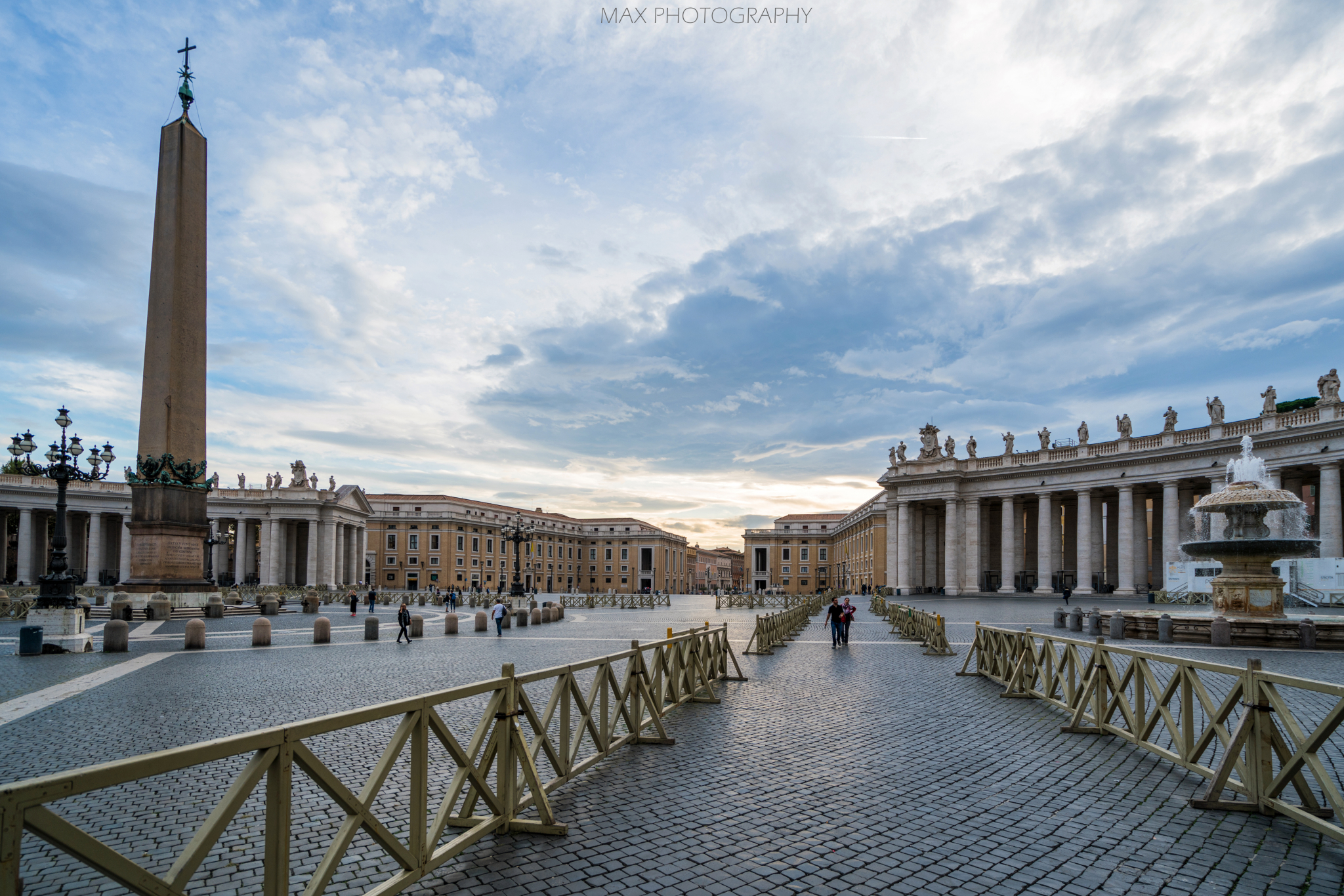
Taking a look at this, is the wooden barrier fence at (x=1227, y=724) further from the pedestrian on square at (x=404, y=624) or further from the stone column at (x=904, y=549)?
the stone column at (x=904, y=549)

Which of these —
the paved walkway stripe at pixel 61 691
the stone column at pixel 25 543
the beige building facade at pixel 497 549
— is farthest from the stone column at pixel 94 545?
the paved walkway stripe at pixel 61 691

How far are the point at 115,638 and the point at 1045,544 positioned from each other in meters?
57.3

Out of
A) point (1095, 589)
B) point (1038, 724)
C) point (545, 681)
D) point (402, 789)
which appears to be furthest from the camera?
point (1095, 589)

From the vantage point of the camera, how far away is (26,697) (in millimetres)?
11336

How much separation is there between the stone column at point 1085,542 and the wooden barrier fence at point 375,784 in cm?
5388

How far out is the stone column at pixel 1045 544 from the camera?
56.2 m

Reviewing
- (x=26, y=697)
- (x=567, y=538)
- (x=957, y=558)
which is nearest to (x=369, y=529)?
(x=567, y=538)

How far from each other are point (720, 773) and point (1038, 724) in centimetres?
481

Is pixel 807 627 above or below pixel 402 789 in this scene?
below

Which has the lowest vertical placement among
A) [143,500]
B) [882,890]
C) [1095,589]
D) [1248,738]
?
[1095,589]

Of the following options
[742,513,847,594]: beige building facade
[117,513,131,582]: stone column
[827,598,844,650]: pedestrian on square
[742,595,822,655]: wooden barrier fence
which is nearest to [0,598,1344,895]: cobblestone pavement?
[742,595,822,655]: wooden barrier fence

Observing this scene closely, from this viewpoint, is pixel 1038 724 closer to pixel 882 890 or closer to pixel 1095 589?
pixel 882 890

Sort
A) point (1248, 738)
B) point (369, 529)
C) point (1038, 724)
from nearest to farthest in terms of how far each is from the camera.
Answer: point (1248, 738) < point (1038, 724) < point (369, 529)

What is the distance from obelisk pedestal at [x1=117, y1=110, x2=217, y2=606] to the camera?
82.9 feet
